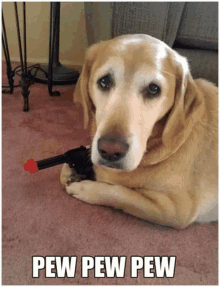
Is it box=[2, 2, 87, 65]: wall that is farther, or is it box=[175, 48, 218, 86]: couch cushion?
box=[2, 2, 87, 65]: wall

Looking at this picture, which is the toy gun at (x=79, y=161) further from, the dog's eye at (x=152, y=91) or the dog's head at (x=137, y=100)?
the dog's eye at (x=152, y=91)

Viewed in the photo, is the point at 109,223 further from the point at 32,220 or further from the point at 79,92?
the point at 79,92

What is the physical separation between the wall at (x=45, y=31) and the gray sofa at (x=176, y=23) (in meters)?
2.00

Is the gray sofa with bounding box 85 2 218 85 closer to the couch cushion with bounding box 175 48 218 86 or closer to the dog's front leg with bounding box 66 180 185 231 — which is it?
the couch cushion with bounding box 175 48 218 86

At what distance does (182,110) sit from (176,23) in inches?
34.2

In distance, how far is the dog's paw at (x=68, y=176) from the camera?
1166mm

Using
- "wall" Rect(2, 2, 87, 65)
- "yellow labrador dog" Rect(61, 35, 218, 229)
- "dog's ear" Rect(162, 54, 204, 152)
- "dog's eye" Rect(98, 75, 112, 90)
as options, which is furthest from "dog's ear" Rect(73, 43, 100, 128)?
"wall" Rect(2, 2, 87, 65)

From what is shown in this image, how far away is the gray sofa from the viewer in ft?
4.91

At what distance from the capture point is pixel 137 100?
91 centimetres

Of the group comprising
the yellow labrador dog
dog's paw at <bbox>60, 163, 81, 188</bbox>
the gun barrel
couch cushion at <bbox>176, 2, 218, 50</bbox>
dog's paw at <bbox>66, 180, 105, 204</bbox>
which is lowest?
dog's paw at <bbox>60, 163, 81, 188</bbox>

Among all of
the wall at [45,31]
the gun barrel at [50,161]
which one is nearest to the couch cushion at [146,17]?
the gun barrel at [50,161]

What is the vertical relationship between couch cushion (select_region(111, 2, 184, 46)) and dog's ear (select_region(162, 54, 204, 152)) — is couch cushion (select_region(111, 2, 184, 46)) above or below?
above

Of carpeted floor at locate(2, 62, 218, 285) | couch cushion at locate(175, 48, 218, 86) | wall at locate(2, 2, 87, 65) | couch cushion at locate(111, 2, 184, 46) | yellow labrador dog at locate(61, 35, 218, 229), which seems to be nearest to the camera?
carpeted floor at locate(2, 62, 218, 285)

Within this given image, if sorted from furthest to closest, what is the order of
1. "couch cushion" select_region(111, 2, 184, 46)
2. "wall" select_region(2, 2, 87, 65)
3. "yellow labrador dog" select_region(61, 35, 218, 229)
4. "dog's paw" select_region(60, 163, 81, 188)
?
"wall" select_region(2, 2, 87, 65), "couch cushion" select_region(111, 2, 184, 46), "dog's paw" select_region(60, 163, 81, 188), "yellow labrador dog" select_region(61, 35, 218, 229)
